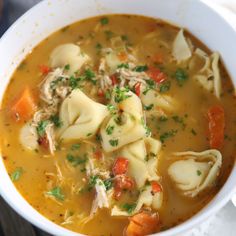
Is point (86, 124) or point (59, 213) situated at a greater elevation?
point (86, 124)

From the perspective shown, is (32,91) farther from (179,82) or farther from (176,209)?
(176,209)

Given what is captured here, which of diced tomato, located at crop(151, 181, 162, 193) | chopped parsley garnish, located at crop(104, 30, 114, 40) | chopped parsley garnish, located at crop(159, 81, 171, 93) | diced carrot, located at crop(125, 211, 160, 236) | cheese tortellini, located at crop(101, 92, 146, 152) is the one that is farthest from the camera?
chopped parsley garnish, located at crop(104, 30, 114, 40)

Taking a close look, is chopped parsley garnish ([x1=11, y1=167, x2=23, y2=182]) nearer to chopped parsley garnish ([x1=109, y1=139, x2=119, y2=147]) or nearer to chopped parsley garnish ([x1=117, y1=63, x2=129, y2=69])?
chopped parsley garnish ([x1=109, y1=139, x2=119, y2=147])

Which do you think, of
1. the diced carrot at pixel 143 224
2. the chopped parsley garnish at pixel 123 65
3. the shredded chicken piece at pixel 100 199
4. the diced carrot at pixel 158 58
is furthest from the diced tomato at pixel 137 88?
the diced carrot at pixel 143 224

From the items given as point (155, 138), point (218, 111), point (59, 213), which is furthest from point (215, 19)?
point (59, 213)

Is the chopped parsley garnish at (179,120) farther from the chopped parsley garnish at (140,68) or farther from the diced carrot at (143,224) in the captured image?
the diced carrot at (143,224)

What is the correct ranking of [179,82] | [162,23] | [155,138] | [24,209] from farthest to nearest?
[162,23]
[179,82]
[155,138]
[24,209]

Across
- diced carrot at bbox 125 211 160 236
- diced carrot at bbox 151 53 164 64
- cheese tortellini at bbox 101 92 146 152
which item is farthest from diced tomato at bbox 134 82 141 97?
diced carrot at bbox 125 211 160 236
